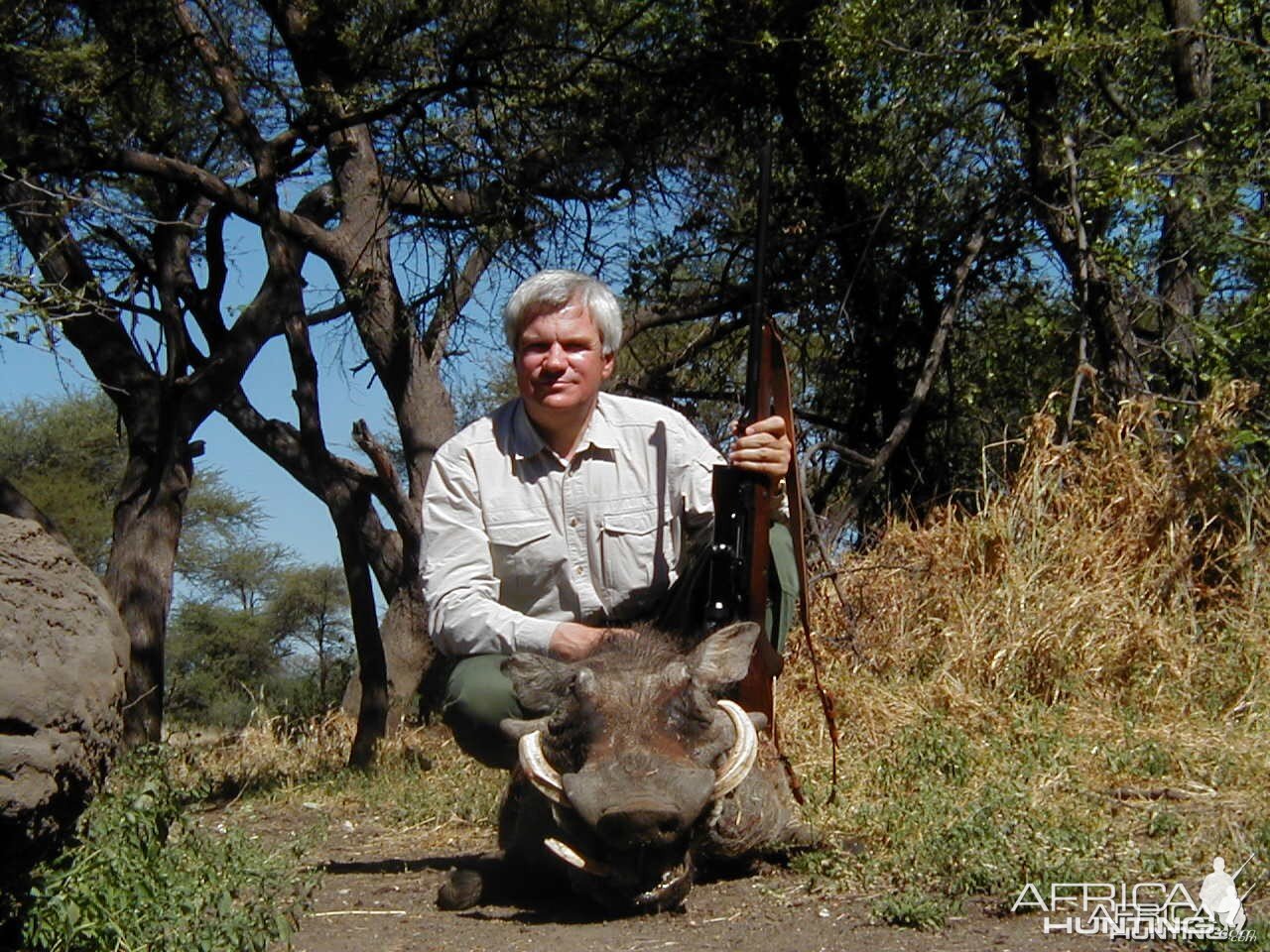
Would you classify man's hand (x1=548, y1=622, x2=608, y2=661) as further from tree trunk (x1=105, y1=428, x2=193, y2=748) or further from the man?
tree trunk (x1=105, y1=428, x2=193, y2=748)

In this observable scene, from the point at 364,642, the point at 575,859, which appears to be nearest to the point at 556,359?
the point at 575,859

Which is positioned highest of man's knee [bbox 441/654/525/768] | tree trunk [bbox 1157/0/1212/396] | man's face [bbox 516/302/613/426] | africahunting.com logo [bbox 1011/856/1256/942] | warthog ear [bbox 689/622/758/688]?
tree trunk [bbox 1157/0/1212/396]

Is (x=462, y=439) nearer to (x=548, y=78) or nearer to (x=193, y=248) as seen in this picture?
(x=548, y=78)

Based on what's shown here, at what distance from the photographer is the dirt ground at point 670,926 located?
3352 millimetres

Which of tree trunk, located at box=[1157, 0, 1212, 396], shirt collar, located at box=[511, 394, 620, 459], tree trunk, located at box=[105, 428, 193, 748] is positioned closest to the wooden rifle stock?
shirt collar, located at box=[511, 394, 620, 459]

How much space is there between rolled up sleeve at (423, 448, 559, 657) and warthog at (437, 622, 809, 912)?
0.84ft

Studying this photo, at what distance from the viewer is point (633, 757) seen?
340 centimetres

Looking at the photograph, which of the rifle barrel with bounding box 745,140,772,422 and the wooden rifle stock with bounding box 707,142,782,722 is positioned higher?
the rifle barrel with bounding box 745,140,772,422

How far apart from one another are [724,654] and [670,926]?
70 centimetres

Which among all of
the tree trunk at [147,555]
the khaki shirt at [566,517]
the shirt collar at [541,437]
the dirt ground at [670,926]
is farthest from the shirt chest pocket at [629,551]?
the tree trunk at [147,555]

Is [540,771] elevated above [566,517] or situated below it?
below

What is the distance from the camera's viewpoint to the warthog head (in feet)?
10.9

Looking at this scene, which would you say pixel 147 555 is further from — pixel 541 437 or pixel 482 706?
pixel 482 706

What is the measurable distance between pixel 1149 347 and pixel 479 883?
A: 491cm
